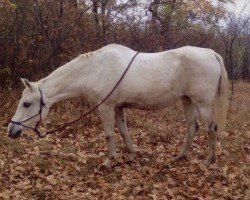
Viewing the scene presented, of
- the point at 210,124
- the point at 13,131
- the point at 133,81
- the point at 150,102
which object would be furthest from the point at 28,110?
the point at 210,124

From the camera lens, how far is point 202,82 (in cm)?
653

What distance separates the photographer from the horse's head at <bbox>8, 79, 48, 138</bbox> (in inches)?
243

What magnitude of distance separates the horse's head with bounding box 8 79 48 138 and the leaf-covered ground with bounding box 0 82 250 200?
62 cm

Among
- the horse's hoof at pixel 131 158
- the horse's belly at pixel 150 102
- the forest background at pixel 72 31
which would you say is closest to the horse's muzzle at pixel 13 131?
the horse's belly at pixel 150 102

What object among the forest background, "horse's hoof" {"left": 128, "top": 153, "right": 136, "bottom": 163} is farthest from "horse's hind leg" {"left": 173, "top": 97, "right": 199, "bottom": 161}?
the forest background

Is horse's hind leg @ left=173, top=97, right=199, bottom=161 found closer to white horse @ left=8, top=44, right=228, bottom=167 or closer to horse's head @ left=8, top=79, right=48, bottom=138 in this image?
white horse @ left=8, top=44, right=228, bottom=167

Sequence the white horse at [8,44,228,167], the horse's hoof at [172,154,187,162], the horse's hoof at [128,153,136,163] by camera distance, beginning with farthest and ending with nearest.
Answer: the horse's hoof at [172,154,187,162] < the horse's hoof at [128,153,136,163] < the white horse at [8,44,228,167]

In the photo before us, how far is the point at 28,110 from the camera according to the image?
626 centimetres

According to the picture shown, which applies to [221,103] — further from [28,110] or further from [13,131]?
[13,131]

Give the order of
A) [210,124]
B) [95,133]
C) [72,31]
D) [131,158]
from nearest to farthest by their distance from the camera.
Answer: [210,124] < [131,158] < [95,133] < [72,31]

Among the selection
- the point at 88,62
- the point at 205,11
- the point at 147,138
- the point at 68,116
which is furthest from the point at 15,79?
the point at 205,11

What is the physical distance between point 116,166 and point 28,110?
5.53 ft

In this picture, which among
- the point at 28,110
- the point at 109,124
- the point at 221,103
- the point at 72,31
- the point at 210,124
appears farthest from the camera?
the point at 72,31

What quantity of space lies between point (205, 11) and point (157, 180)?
53.8ft
